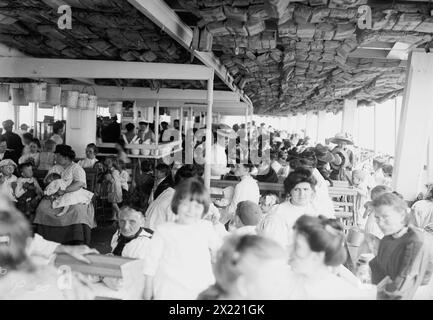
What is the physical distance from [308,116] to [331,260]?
2949cm

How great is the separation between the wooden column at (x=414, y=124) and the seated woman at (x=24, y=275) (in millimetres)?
5260

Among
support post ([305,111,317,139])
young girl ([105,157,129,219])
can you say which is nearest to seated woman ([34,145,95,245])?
young girl ([105,157,129,219])

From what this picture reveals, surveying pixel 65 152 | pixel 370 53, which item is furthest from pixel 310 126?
pixel 65 152

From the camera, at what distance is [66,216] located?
4992 millimetres

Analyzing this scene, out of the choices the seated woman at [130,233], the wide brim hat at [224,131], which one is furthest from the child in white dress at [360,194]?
the seated woman at [130,233]

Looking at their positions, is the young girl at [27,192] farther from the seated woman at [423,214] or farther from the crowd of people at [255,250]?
the seated woman at [423,214]

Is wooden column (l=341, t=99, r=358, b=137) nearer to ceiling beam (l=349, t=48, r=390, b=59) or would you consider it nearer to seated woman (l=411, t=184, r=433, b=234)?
ceiling beam (l=349, t=48, r=390, b=59)

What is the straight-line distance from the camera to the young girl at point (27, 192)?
511 centimetres

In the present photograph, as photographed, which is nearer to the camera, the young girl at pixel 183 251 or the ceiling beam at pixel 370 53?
the young girl at pixel 183 251

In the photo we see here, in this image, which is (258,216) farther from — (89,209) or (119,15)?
(119,15)

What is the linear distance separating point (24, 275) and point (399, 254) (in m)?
1.87

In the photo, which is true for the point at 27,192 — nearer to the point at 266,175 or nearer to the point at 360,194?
the point at 266,175

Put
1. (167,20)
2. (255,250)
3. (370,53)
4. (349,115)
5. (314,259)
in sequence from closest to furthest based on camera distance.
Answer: (255,250), (314,259), (167,20), (370,53), (349,115)

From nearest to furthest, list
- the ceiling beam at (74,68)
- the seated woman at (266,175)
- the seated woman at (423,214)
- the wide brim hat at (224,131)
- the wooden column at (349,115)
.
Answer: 1. the seated woman at (423,214)
2. the ceiling beam at (74,68)
3. the seated woman at (266,175)
4. the wide brim hat at (224,131)
5. the wooden column at (349,115)
